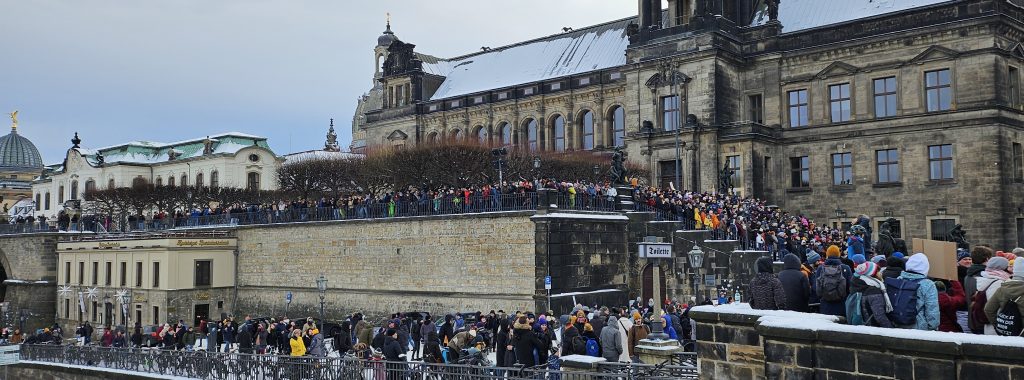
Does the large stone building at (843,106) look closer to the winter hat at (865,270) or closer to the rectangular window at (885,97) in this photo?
the rectangular window at (885,97)

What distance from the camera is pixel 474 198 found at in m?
29.2

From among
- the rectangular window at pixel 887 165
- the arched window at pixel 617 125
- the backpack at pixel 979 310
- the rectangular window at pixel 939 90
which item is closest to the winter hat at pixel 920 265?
the backpack at pixel 979 310

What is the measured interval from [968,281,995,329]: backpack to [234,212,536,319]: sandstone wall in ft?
62.4

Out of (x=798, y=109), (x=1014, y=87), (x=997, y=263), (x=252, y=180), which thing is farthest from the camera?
(x=252, y=180)

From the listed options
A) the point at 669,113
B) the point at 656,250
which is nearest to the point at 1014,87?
the point at 669,113

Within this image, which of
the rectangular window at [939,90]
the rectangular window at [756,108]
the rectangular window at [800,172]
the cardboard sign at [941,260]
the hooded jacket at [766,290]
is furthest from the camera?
the rectangular window at [756,108]

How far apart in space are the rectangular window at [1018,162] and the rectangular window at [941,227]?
3.33 metres

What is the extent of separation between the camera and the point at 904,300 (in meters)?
8.63

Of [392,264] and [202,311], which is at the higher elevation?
[392,264]

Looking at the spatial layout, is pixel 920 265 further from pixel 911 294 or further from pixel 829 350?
pixel 829 350

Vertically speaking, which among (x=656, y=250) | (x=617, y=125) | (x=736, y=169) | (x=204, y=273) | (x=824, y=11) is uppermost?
(x=824, y=11)

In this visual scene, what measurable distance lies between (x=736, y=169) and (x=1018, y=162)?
11.9m

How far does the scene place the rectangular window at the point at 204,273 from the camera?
3944 centimetres

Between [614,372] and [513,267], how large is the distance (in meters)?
16.2
